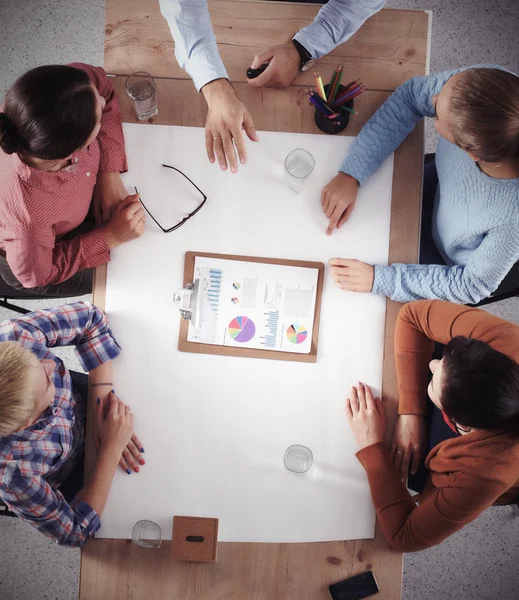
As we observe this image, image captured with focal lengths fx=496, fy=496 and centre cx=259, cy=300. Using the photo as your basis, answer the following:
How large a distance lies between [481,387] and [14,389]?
3.23ft

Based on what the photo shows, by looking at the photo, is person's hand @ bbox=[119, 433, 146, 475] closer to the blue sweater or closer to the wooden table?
the wooden table

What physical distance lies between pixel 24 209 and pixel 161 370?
50 cm

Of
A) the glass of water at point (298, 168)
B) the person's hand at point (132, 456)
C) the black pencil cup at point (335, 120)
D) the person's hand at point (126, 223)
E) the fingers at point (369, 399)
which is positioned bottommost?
the person's hand at point (132, 456)

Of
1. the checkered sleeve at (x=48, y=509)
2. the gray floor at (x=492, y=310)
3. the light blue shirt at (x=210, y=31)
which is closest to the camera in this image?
the checkered sleeve at (x=48, y=509)

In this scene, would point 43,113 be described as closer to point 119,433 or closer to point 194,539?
point 119,433

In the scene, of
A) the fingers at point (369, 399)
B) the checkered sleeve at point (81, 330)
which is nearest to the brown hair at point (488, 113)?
the fingers at point (369, 399)

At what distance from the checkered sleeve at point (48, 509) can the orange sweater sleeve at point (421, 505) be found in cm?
69

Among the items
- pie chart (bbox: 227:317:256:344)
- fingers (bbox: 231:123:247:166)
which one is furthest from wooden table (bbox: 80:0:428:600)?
pie chart (bbox: 227:317:256:344)

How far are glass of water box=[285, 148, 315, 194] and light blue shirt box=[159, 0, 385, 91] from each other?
26 cm

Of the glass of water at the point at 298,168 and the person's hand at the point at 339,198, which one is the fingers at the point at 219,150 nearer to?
the glass of water at the point at 298,168

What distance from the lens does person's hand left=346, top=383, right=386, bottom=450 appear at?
1.23 metres

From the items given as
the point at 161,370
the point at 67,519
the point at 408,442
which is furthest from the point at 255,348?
Answer: the point at 67,519

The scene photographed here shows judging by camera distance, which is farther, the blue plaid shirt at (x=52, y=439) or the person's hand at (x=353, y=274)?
the person's hand at (x=353, y=274)

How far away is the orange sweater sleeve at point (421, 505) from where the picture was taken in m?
1.14
